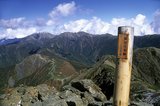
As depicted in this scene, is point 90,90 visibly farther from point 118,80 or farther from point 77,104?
point 118,80

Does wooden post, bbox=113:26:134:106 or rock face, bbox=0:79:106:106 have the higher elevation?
wooden post, bbox=113:26:134:106

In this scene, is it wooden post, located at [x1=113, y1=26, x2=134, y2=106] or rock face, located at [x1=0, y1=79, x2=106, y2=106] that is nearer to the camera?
wooden post, located at [x1=113, y1=26, x2=134, y2=106]

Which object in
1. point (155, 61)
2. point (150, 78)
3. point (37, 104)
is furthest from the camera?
point (155, 61)

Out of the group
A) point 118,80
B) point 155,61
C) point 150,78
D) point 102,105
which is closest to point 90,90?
point 102,105

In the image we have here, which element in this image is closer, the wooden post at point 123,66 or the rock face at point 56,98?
the wooden post at point 123,66

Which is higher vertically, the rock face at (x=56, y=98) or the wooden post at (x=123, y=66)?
the wooden post at (x=123, y=66)

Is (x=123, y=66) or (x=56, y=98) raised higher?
(x=123, y=66)

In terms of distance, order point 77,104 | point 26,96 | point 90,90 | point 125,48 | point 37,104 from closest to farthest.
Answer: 1. point 125,48
2. point 77,104
3. point 37,104
4. point 26,96
5. point 90,90

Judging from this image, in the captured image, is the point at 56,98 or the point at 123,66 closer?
the point at 123,66
